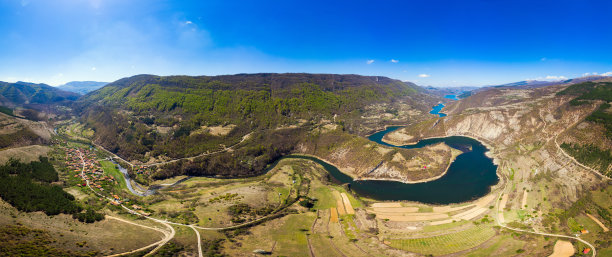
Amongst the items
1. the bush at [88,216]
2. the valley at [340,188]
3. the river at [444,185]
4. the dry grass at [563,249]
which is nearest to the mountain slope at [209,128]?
the valley at [340,188]

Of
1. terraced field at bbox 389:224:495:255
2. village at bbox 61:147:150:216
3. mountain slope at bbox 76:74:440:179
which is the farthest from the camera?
mountain slope at bbox 76:74:440:179

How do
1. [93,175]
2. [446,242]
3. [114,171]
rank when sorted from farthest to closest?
[114,171] < [93,175] < [446,242]

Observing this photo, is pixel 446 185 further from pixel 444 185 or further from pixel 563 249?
pixel 563 249

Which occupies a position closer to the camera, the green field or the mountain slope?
the green field

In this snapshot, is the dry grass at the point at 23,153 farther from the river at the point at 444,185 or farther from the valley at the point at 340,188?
the river at the point at 444,185

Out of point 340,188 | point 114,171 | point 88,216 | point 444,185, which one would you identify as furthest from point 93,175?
point 444,185

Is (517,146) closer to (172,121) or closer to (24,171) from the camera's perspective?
(24,171)

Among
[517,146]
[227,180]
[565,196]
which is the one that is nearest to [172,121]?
[227,180]

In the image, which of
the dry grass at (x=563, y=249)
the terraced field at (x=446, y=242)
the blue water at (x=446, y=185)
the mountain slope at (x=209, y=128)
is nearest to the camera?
the dry grass at (x=563, y=249)

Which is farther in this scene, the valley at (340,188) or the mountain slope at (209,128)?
the mountain slope at (209,128)

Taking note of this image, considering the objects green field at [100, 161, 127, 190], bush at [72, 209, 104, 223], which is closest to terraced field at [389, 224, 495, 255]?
bush at [72, 209, 104, 223]

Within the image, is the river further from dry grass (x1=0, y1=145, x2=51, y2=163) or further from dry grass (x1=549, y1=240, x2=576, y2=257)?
dry grass (x1=0, y1=145, x2=51, y2=163)
